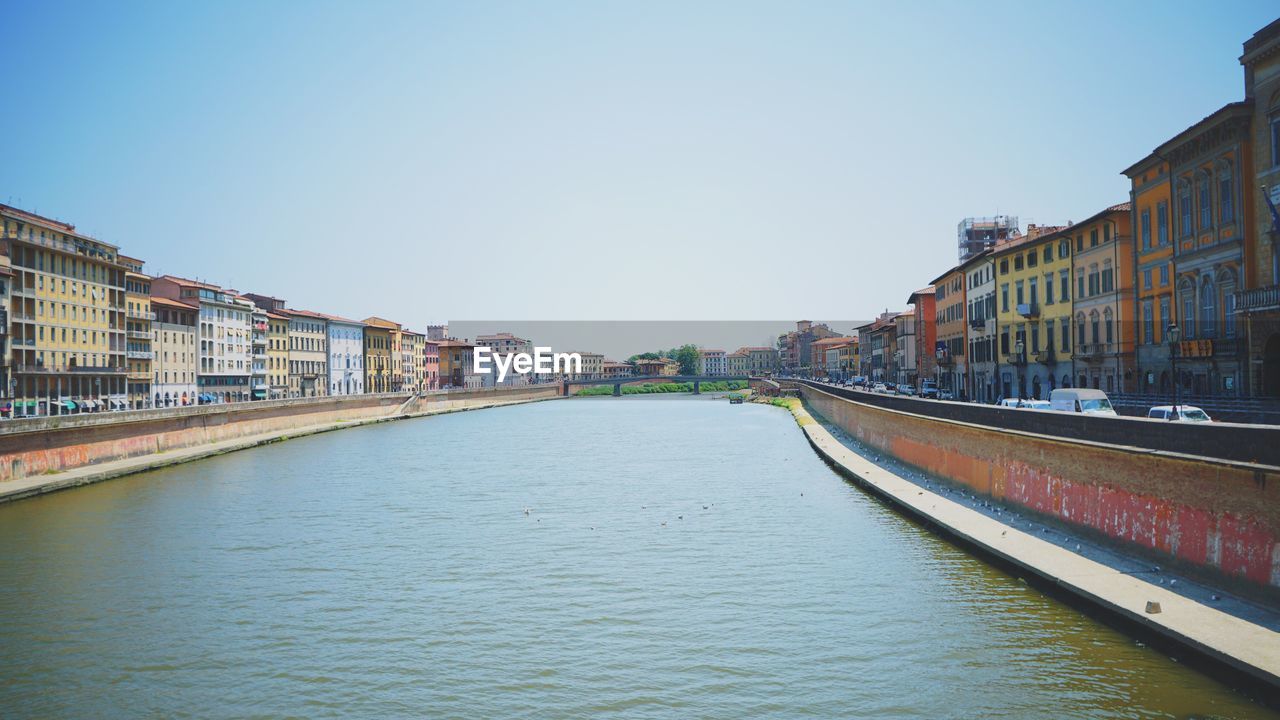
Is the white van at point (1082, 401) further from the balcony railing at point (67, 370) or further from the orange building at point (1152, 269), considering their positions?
the balcony railing at point (67, 370)

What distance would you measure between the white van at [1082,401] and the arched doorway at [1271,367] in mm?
5367

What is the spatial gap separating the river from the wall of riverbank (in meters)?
4.85

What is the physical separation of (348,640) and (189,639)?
9.10 feet

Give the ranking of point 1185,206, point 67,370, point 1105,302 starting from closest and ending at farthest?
point 1185,206
point 1105,302
point 67,370

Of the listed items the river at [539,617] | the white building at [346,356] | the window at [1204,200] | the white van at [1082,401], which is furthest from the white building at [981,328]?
the white building at [346,356]

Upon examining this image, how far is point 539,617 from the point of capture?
17516 mm

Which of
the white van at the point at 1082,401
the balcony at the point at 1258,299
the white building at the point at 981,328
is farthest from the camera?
the white building at the point at 981,328

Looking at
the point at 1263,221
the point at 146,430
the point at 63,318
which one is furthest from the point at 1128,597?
the point at 63,318

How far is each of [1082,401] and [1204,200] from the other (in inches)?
455

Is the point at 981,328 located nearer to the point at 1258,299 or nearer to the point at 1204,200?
the point at 1204,200

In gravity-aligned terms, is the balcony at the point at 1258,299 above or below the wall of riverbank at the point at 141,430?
above

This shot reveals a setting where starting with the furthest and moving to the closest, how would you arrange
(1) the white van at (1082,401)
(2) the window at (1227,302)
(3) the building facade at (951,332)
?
(3) the building facade at (951,332), (2) the window at (1227,302), (1) the white van at (1082,401)

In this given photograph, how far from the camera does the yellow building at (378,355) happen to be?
464ft

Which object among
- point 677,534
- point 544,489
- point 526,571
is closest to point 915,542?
point 677,534
